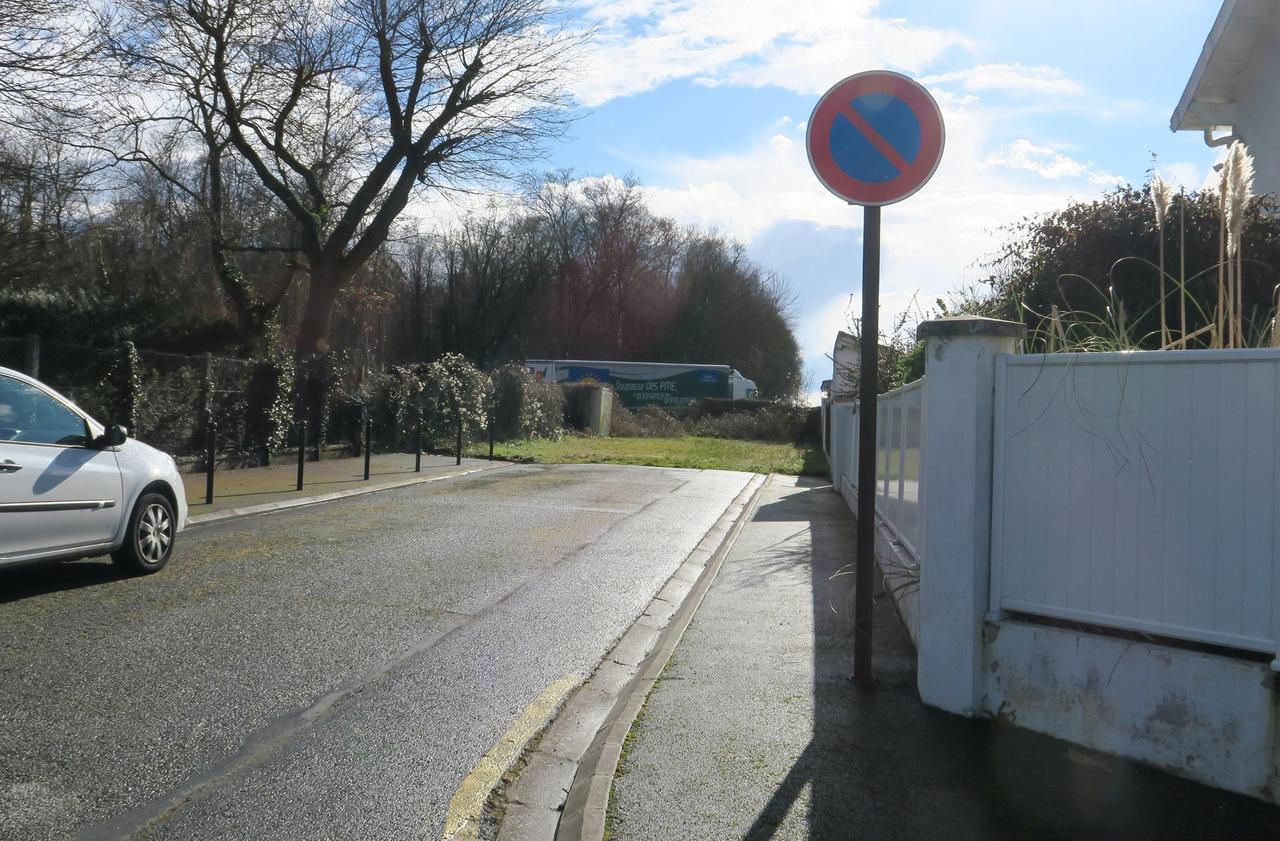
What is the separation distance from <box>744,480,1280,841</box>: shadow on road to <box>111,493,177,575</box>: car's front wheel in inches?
210

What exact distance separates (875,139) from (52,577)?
672cm

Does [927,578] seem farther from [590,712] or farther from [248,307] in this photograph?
[248,307]

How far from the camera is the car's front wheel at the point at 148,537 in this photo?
7.72 meters

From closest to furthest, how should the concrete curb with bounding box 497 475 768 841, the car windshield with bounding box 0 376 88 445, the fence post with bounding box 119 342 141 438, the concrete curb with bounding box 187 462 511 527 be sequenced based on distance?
1. the concrete curb with bounding box 497 475 768 841
2. the car windshield with bounding box 0 376 88 445
3. the concrete curb with bounding box 187 462 511 527
4. the fence post with bounding box 119 342 141 438

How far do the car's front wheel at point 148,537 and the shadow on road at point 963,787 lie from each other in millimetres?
5342

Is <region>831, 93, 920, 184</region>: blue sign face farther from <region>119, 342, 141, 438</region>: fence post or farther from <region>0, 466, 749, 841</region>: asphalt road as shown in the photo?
<region>119, 342, 141, 438</region>: fence post

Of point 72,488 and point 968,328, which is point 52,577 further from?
point 968,328

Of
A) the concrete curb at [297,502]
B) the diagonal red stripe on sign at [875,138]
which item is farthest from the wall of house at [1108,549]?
the concrete curb at [297,502]

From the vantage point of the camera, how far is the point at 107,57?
582 inches

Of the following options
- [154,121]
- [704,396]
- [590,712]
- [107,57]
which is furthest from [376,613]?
[704,396]

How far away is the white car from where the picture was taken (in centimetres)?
668

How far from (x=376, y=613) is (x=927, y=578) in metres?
3.83

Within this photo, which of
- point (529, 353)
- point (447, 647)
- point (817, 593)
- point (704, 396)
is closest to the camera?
point (447, 647)

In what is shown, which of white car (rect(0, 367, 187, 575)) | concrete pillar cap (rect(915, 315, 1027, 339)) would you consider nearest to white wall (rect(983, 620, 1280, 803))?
concrete pillar cap (rect(915, 315, 1027, 339))
